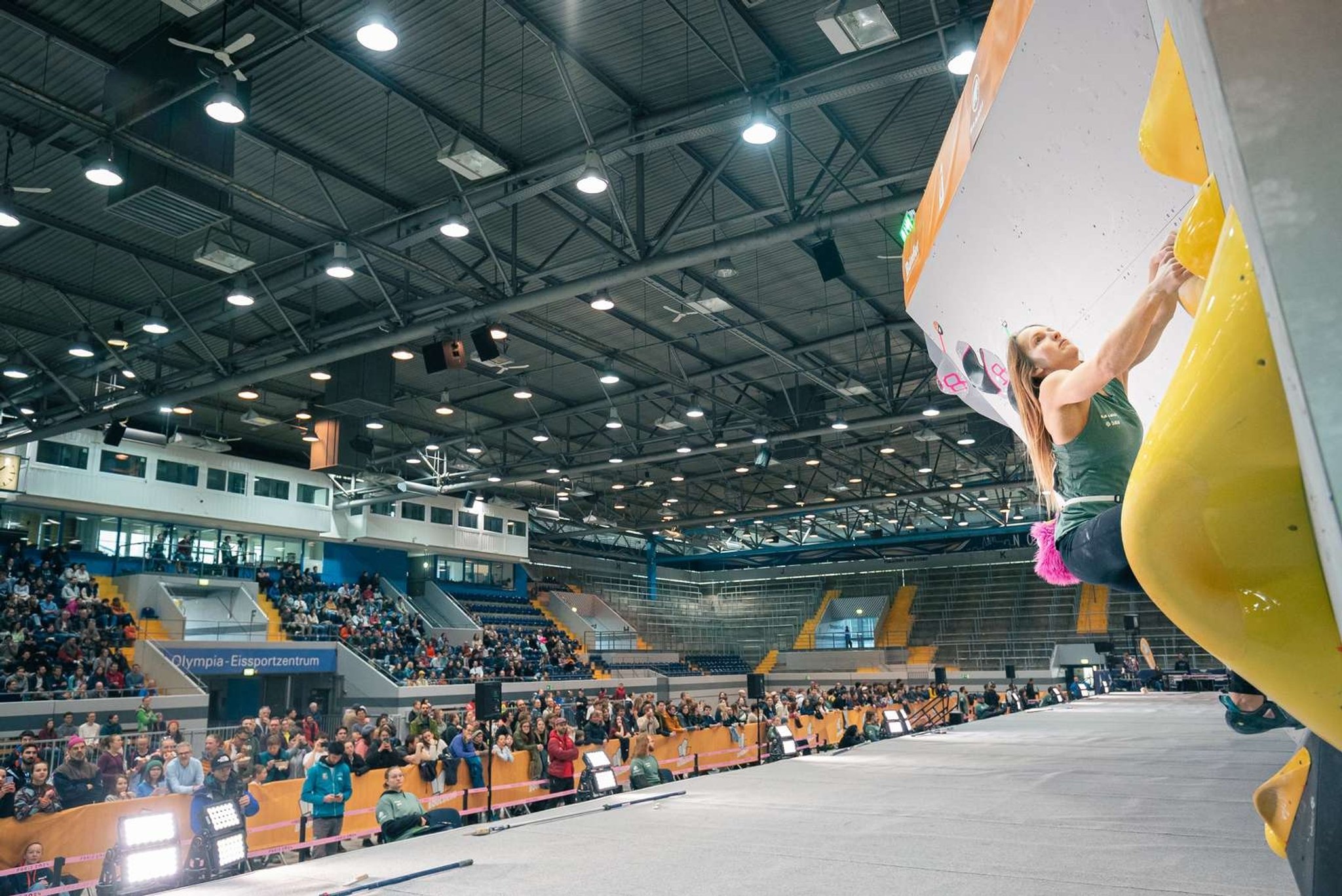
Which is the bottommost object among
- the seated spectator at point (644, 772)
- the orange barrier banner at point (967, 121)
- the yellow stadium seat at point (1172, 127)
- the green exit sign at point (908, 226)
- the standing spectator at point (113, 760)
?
the seated spectator at point (644, 772)

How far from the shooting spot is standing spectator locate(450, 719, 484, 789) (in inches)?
422

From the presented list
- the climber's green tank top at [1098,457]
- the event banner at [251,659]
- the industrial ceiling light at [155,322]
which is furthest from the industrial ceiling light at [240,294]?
the climber's green tank top at [1098,457]

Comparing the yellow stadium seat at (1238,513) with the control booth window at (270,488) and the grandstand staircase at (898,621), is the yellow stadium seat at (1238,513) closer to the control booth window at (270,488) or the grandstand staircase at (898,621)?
the control booth window at (270,488)

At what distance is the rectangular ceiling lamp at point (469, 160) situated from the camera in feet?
31.3

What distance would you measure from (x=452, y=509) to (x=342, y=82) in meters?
24.6

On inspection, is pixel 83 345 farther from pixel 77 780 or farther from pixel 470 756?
pixel 470 756

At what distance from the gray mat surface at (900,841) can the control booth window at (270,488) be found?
24050 millimetres

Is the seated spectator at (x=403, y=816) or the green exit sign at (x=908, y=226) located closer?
the green exit sign at (x=908, y=226)

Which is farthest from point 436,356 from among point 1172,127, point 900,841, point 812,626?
point 812,626

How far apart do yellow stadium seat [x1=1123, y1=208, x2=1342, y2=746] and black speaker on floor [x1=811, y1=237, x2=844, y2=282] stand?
10.5 meters

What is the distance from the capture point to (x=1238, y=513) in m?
0.86

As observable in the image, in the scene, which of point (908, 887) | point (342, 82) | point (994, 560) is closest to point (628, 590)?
point (994, 560)

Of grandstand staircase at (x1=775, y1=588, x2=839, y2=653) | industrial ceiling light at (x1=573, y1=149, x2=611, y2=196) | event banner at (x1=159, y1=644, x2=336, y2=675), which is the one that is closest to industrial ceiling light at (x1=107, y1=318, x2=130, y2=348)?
event banner at (x1=159, y1=644, x2=336, y2=675)

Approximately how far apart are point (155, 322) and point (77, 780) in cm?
785
